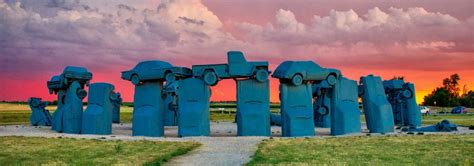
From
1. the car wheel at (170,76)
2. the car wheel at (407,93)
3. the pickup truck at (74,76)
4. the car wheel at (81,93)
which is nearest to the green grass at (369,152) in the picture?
the car wheel at (170,76)

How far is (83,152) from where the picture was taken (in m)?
18.2

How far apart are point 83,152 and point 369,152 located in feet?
36.3

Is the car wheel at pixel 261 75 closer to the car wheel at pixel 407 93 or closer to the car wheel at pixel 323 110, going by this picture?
the car wheel at pixel 323 110

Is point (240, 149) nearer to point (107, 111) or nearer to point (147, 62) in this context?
point (147, 62)

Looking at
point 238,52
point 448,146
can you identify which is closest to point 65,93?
point 238,52

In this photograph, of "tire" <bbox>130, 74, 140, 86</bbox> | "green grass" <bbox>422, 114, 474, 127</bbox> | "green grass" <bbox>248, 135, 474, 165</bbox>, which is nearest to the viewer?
"green grass" <bbox>248, 135, 474, 165</bbox>

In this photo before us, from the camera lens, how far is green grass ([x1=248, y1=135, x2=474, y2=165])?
1512 cm

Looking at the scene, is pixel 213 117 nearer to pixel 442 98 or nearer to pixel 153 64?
pixel 153 64

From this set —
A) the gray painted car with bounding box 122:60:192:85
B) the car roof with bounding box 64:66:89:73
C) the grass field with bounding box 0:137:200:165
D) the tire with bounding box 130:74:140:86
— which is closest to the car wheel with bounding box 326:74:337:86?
the gray painted car with bounding box 122:60:192:85

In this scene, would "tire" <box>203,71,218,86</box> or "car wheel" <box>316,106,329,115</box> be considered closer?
"tire" <box>203,71,218,86</box>

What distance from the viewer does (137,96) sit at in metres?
28.9

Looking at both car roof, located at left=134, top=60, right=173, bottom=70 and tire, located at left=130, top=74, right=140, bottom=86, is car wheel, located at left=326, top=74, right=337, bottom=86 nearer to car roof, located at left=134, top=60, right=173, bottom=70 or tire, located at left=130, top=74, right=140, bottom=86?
car roof, located at left=134, top=60, right=173, bottom=70

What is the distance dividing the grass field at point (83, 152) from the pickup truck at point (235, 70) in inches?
253

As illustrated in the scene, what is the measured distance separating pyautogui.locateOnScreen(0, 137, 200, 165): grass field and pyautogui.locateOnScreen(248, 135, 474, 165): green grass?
3.64 m
